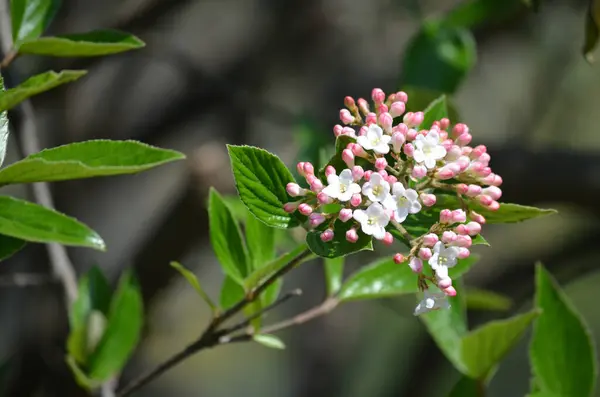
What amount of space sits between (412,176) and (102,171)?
23cm

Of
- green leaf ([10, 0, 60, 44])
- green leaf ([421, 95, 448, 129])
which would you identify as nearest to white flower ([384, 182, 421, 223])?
green leaf ([421, 95, 448, 129])

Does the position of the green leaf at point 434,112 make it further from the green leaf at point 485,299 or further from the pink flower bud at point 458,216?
the green leaf at point 485,299

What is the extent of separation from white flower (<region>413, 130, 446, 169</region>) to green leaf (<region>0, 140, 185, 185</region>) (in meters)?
0.18

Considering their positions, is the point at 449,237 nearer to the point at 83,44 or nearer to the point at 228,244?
the point at 228,244

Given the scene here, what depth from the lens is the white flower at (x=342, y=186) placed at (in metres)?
0.55

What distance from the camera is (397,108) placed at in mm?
601

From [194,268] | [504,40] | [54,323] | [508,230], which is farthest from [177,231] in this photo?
[508,230]

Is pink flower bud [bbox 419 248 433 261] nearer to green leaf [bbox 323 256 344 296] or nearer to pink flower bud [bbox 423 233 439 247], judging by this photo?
pink flower bud [bbox 423 233 439 247]

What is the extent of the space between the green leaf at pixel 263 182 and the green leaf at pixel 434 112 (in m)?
0.13

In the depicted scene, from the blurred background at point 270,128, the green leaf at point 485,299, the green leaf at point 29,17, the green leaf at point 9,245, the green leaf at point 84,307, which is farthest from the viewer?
the blurred background at point 270,128

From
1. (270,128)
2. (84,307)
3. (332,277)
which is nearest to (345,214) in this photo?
(332,277)

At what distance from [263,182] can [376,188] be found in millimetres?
87

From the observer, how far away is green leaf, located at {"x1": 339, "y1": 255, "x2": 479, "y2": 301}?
0.77 metres

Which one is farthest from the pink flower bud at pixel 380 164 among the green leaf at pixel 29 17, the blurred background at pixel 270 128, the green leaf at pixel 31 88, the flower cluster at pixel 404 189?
the blurred background at pixel 270 128
